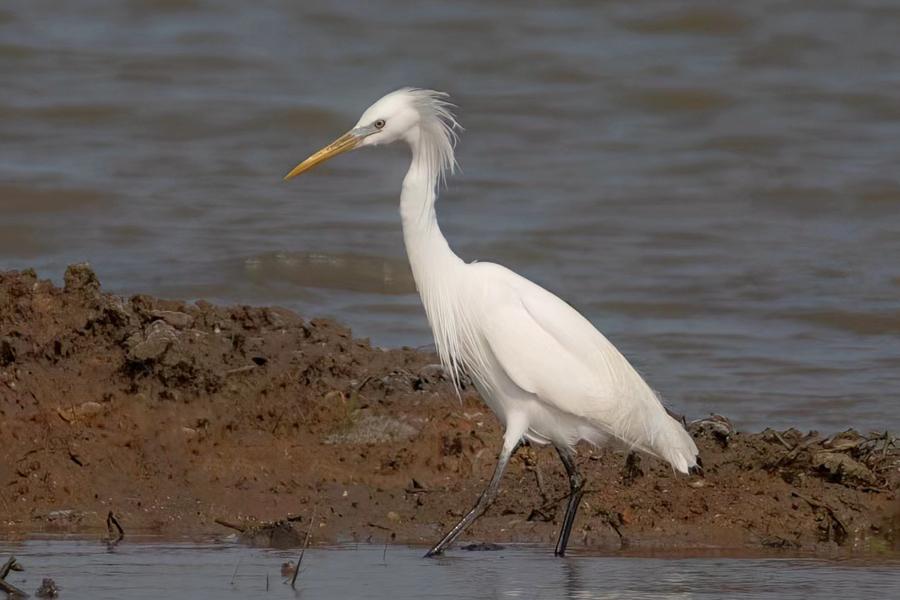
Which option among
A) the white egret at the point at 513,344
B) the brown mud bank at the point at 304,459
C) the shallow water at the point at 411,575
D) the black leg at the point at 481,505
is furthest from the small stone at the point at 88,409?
the black leg at the point at 481,505

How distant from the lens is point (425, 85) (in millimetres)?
16422

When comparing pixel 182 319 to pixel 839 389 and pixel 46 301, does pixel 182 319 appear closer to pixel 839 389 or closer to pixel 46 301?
pixel 46 301

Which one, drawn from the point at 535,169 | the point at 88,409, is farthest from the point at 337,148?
the point at 535,169

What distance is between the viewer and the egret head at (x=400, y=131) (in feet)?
21.1

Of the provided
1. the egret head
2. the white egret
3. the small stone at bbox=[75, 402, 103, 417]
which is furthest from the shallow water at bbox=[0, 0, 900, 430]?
the small stone at bbox=[75, 402, 103, 417]

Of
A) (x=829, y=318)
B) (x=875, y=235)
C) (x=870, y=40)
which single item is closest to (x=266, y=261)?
(x=829, y=318)

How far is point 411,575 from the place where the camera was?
5.25 metres

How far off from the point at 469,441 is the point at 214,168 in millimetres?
8302

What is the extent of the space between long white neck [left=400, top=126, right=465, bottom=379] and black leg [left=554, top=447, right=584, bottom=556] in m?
0.64

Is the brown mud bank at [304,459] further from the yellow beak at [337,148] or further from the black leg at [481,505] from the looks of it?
the yellow beak at [337,148]

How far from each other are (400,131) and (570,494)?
68.6 inches

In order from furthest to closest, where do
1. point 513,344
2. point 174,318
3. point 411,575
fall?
1. point 174,318
2. point 513,344
3. point 411,575

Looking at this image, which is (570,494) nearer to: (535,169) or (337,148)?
(337,148)

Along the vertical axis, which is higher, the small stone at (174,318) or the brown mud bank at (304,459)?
the small stone at (174,318)
